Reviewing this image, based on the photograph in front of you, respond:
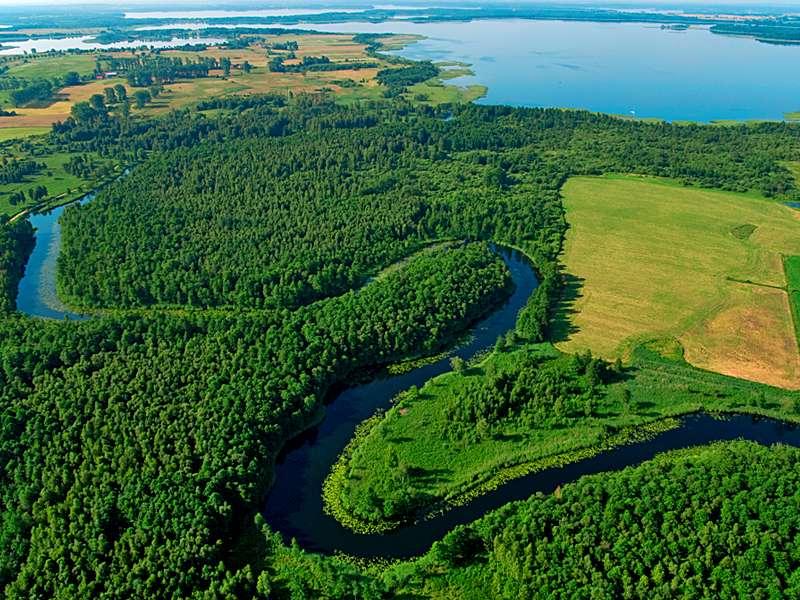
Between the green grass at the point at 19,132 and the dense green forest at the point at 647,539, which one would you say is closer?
the dense green forest at the point at 647,539

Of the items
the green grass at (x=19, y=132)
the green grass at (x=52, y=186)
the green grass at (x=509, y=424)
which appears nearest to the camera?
the green grass at (x=509, y=424)

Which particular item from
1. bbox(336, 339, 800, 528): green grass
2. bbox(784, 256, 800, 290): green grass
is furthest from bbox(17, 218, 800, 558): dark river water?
bbox(784, 256, 800, 290): green grass

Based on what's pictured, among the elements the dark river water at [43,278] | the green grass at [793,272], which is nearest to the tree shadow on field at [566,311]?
the green grass at [793,272]

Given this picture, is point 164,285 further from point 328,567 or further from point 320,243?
point 328,567

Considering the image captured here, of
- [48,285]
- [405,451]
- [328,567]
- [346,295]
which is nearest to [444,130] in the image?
[346,295]

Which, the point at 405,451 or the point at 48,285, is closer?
the point at 405,451

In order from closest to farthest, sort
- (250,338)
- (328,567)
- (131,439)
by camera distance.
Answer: (328,567) → (131,439) → (250,338)

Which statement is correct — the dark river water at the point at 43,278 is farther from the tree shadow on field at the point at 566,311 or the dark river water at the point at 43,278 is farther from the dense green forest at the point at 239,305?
the tree shadow on field at the point at 566,311
